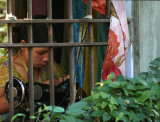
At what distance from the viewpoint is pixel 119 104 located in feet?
10.4

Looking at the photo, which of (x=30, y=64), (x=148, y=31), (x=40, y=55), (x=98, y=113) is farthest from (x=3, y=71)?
(x=98, y=113)

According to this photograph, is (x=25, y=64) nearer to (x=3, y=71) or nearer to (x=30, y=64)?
(x=3, y=71)

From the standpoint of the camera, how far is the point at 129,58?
4.18 metres

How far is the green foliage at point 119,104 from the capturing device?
3086 millimetres

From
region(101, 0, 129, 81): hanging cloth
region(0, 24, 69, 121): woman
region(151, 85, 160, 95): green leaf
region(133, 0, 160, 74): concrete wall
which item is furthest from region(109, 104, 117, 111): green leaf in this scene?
region(0, 24, 69, 121): woman

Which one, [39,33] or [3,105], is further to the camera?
[39,33]

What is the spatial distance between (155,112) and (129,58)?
1002mm

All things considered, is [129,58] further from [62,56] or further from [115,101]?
[62,56]

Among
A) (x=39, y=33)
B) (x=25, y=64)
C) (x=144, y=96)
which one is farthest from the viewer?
(x=25, y=64)

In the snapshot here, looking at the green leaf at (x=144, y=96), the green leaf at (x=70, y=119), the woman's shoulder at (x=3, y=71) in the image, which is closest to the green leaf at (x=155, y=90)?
the green leaf at (x=144, y=96)

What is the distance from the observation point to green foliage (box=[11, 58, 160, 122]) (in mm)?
3086

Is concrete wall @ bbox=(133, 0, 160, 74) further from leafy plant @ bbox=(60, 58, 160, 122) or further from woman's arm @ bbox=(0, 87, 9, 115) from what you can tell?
woman's arm @ bbox=(0, 87, 9, 115)

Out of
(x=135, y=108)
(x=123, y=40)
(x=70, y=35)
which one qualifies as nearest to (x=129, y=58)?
(x=123, y=40)

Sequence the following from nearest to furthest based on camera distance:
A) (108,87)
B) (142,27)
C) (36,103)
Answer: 1. (108,87)
2. (36,103)
3. (142,27)
